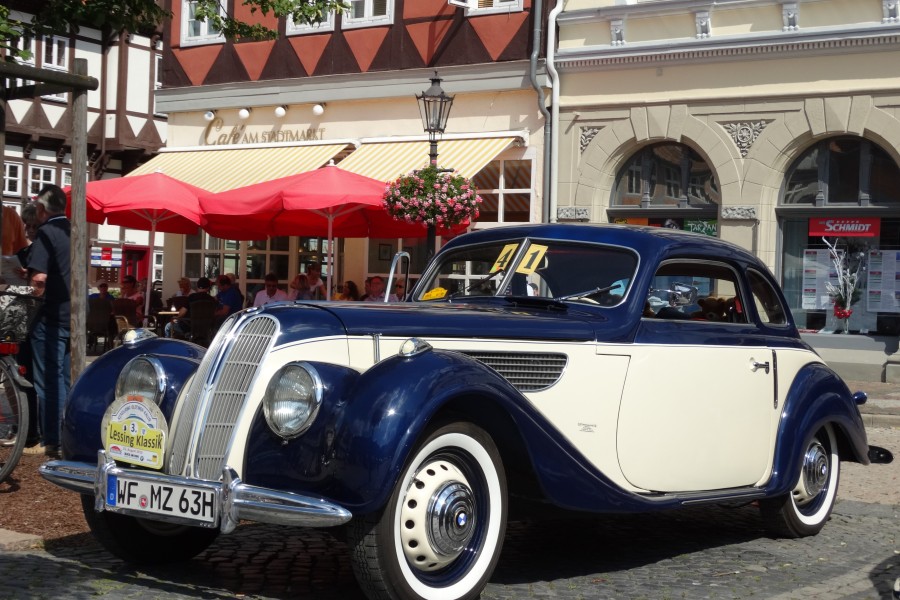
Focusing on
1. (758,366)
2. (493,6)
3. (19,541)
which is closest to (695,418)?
(758,366)

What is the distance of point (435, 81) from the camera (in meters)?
16.5

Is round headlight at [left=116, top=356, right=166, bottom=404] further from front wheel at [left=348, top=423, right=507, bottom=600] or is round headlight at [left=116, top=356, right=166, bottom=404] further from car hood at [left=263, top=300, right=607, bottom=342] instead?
front wheel at [left=348, top=423, right=507, bottom=600]

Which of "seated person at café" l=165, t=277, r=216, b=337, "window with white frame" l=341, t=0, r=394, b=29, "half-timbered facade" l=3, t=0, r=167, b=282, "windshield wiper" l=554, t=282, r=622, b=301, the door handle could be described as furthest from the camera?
"half-timbered facade" l=3, t=0, r=167, b=282

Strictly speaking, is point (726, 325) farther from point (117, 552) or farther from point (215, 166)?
point (215, 166)

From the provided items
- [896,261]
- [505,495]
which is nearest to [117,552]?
[505,495]

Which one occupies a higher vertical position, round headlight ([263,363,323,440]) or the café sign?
the café sign

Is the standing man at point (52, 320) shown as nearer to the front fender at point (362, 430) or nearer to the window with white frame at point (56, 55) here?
the front fender at point (362, 430)

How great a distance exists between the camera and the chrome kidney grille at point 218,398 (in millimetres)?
4906

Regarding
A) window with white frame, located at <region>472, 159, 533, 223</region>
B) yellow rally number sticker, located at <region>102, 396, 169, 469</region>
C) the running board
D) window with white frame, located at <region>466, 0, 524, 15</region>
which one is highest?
window with white frame, located at <region>466, 0, 524, 15</region>

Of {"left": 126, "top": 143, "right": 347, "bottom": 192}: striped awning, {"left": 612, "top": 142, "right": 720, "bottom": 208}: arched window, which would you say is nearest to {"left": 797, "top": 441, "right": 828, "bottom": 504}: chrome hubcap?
{"left": 612, "top": 142, "right": 720, "bottom": 208}: arched window

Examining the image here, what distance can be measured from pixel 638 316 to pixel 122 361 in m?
2.40

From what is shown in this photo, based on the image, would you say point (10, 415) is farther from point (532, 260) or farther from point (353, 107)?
point (353, 107)

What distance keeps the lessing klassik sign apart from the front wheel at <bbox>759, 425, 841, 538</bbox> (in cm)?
1582

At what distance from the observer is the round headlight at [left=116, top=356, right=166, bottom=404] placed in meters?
5.36
